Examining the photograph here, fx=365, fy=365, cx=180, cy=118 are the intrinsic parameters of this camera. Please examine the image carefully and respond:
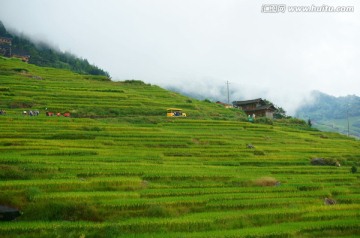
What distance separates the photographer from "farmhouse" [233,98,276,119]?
87.4 metres

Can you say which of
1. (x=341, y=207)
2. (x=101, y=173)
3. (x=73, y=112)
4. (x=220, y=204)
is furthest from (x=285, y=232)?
(x=73, y=112)

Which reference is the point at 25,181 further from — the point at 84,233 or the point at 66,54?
the point at 66,54

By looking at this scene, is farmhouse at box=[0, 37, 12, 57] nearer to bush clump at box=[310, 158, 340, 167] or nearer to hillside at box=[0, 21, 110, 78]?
hillside at box=[0, 21, 110, 78]

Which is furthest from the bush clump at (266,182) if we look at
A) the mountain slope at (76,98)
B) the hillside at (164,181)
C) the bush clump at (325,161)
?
the mountain slope at (76,98)

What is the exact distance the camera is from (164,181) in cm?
2617

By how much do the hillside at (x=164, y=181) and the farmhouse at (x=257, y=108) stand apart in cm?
3458

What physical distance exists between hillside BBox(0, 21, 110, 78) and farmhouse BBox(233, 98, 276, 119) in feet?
223

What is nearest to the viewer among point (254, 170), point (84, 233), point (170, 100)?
point (84, 233)

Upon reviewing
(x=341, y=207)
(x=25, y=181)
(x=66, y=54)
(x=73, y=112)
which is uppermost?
(x=66, y=54)

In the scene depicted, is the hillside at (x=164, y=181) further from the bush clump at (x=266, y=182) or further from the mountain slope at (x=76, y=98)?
the mountain slope at (x=76, y=98)

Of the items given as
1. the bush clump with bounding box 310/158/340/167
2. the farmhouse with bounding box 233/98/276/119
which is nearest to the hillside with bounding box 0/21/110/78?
the farmhouse with bounding box 233/98/276/119

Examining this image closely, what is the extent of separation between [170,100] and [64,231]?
58.8 meters

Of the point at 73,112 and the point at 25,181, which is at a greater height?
the point at 73,112

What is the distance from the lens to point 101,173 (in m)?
25.6
